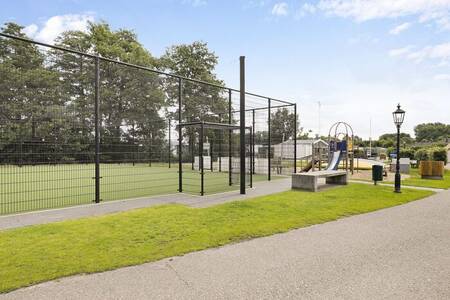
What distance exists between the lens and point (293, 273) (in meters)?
3.52

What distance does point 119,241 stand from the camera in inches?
177

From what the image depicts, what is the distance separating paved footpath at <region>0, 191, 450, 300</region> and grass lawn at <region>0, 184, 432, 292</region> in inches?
9.9

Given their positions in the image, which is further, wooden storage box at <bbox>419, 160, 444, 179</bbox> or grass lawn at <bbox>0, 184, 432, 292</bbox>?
wooden storage box at <bbox>419, 160, 444, 179</bbox>

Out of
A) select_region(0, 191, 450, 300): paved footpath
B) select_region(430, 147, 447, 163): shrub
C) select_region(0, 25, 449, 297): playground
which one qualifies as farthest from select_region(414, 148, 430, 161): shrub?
select_region(0, 191, 450, 300): paved footpath

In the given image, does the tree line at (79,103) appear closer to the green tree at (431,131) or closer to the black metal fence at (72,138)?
the black metal fence at (72,138)

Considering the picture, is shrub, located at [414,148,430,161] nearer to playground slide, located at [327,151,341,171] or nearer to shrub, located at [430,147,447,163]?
shrub, located at [430,147,447,163]

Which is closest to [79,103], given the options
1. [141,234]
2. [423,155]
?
[141,234]

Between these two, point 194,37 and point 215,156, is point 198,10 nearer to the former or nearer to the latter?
point 215,156

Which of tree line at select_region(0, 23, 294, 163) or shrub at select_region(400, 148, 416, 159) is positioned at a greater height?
tree line at select_region(0, 23, 294, 163)

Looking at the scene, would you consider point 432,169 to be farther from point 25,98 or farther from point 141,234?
point 25,98

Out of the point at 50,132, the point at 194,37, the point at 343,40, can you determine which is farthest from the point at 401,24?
the point at 194,37

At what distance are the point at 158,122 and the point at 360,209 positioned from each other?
13.1 m

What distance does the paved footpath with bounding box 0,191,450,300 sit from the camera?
3.01m

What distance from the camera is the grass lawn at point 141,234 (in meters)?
3.60
